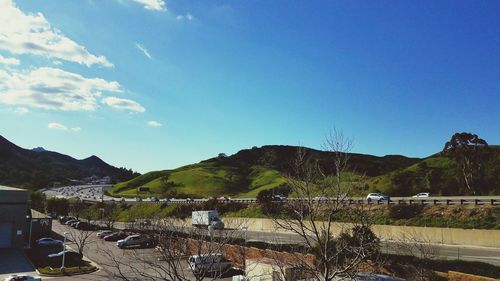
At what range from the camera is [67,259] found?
38.5 metres

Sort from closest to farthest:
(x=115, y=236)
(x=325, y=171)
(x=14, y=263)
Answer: (x=325, y=171) → (x=14, y=263) → (x=115, y=236)

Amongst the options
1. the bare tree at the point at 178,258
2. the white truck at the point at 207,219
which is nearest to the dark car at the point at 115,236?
the white truck at the point at 207,219

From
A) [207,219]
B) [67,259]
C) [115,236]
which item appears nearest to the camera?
[67,259]

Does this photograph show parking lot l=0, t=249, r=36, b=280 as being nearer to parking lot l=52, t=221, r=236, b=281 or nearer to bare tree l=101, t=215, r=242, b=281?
parking lot l=52, t=221, r=236, b=281

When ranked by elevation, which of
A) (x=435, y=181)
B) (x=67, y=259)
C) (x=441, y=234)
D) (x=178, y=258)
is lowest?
(x=67, y=259)

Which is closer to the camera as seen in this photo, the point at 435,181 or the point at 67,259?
the point at 67,259

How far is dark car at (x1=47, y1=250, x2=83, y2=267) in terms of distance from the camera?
121ft

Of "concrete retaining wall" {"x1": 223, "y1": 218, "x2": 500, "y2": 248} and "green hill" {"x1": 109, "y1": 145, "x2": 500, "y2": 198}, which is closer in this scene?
"concrete retaining wall" {"x1": 223, "y1": 218, "x2": 500, "y2": 248}

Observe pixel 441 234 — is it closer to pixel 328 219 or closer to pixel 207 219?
pixel 328 219

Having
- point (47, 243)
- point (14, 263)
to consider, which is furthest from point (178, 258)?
point (47, 243)

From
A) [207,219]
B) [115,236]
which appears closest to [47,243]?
[115,236]

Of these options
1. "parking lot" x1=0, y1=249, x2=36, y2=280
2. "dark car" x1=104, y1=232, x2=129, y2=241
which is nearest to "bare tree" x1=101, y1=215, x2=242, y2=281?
"parking lot" x1=0, y1=249, x2=36, y2=280

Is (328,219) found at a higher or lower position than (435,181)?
lower

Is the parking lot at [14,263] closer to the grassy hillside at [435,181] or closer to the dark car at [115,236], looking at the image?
the dark car at [115,236]
